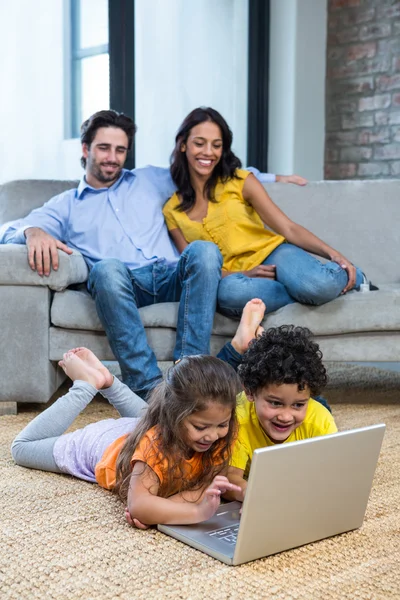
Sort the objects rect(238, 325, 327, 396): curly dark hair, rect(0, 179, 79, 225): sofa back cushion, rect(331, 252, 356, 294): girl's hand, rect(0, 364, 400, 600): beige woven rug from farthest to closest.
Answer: rect(0, 179, 79, 225): sofa back cushion
rect(331, 252, 356, 294): girl's hand
rect(238, 325, 327, 396): curly dark hair
rect(0, 364, 400, 600): beige woven rug

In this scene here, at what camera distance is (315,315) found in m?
2.50

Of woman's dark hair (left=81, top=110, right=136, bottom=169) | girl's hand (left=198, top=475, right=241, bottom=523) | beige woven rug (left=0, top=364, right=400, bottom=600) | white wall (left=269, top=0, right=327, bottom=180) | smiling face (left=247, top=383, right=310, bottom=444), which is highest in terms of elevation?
white wall (left=269, top=0, right=327, bottom=180)

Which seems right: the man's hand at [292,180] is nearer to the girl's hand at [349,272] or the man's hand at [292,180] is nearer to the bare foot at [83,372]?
the girl's hand at [349,272]

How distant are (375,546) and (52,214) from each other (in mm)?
1719

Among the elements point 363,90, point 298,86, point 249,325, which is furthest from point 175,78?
point 249,325

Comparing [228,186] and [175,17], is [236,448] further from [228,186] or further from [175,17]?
[175,17]

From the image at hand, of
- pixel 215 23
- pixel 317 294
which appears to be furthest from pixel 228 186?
pixel 215 23

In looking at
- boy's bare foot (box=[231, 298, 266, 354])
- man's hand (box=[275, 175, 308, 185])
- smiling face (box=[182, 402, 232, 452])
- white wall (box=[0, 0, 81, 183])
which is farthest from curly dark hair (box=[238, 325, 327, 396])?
white wall (box=[0, 0, 81, 183])

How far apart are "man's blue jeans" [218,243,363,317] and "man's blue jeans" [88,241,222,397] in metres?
0.05

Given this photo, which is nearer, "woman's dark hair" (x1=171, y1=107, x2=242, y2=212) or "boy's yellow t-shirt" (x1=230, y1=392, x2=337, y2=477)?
"boy's yellow t-shirt" (x1=230, y1=392, x2=337, y2=477)

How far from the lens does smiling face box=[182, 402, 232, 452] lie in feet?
4.88

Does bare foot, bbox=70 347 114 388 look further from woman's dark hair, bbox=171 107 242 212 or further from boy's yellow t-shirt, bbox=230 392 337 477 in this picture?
woman's dark hair, bbox=171 107 242 212

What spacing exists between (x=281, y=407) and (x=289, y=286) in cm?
95

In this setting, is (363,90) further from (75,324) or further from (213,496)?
(213,496)
